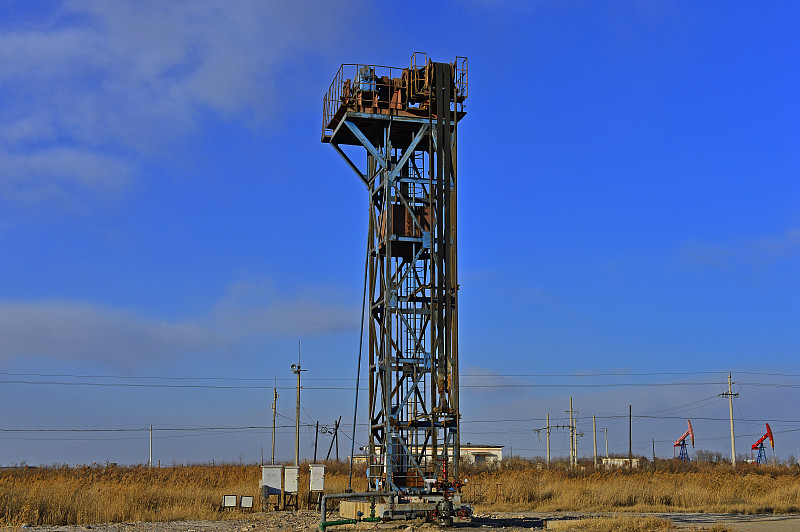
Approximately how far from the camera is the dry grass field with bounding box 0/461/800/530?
90.4 feet

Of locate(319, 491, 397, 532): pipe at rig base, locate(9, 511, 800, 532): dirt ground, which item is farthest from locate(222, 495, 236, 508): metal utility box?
locate(319, 491, 397, 532): pipe at rig base

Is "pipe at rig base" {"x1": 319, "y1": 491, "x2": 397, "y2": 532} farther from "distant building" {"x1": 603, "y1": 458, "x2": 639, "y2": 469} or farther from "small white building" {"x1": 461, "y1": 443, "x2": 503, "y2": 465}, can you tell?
"small white building" {"x1": 461, "y1": 443, "x2": 503, "y2": 465}

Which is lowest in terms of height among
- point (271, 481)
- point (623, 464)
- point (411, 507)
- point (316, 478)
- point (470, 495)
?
point (470, 495)

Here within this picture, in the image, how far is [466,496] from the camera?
37.4m

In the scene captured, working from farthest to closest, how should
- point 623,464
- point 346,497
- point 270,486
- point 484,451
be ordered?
point 484,451 → point 623,464 → point 270,486 → point 346,497

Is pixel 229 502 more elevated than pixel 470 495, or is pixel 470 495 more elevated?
pixel 229 502

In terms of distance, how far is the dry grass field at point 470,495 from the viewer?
2755 centimetres

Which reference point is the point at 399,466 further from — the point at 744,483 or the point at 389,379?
the point at 744,483

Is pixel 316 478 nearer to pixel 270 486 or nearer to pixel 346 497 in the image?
pixel 270 486

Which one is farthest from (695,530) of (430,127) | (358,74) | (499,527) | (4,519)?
(4,519)

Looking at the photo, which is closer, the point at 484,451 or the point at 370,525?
the point at 370,525

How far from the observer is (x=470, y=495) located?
1475 inches

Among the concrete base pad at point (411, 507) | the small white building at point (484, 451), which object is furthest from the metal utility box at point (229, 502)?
the small white building at point (484, 451)

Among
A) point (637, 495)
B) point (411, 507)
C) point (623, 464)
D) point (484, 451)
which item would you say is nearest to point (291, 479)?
point (411, 507)
